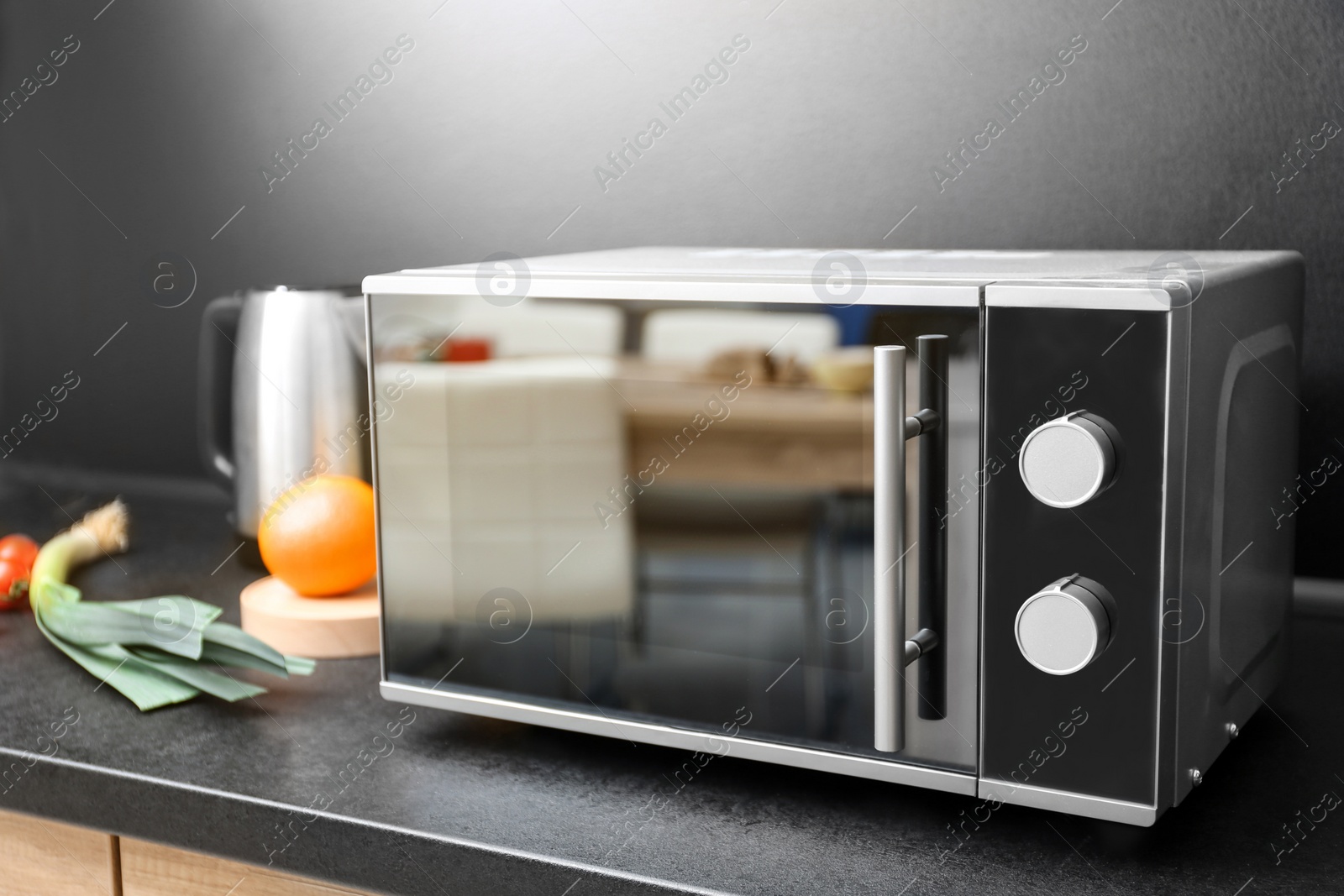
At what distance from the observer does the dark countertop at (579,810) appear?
642 millimetres

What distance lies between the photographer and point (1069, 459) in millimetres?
598

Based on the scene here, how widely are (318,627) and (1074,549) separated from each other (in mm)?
606

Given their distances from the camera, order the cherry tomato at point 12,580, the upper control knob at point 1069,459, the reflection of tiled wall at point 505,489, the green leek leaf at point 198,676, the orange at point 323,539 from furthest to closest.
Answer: the cherry tomato at point 12,580, the orange at point 323,539, the green leek leaf at point 198,676, the reflection of tiled wall at point 505,489, the upper control knob at point 1069,459

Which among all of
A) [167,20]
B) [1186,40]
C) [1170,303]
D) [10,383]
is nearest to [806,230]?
[1186,40]

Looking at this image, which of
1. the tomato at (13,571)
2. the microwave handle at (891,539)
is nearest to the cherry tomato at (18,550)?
the tomato at (13,571)

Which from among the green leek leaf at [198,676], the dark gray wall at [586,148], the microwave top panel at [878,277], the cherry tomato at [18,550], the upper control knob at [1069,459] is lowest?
the green leek leaf at [198,676]

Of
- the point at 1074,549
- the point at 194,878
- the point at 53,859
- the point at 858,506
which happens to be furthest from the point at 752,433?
the point at 53,859

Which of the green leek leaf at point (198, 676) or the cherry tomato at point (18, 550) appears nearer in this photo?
the green leek leaf at point (198, 676)

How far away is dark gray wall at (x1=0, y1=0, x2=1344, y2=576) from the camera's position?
0.97m

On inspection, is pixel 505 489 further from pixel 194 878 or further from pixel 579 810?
pixel 194 878

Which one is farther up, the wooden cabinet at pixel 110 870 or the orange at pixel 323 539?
the orange at pixel 323 539

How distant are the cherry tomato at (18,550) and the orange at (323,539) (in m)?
0.26

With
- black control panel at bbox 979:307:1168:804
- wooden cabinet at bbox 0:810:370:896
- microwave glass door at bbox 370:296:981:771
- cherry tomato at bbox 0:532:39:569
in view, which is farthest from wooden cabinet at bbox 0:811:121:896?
black control panel at bbox 979:307:1168:804

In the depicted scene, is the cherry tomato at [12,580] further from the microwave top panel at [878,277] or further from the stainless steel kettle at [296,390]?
the microwave top panel at [878,277]
